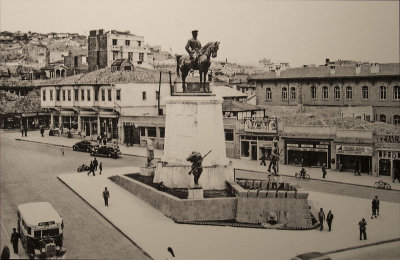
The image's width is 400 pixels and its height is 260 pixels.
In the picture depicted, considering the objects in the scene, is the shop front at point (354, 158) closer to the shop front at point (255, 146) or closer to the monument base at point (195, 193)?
the shop front at point (255, 146)

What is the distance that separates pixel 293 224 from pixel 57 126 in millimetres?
32015

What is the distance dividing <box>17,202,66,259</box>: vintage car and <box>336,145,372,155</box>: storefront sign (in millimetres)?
19381

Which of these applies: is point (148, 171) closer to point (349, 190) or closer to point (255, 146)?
point (349, 190)

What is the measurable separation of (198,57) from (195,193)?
237 inches

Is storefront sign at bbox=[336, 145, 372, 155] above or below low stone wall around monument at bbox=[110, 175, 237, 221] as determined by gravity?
above

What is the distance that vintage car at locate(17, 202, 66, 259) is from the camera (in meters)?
13.9

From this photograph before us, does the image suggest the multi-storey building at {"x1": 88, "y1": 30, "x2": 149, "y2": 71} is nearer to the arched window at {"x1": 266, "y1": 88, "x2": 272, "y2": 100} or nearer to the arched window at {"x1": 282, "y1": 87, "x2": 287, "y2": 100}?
the arched window at {"x1": 266, "y1": 88, "x2": 272, "y2": 100}

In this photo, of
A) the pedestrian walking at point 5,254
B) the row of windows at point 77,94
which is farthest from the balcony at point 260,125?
the pedestrian walking at point 5,254

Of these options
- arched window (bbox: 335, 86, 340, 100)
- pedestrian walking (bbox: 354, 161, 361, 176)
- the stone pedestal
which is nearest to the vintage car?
the stone pedestal

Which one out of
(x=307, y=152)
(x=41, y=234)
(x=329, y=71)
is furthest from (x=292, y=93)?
(x=41, y=234)

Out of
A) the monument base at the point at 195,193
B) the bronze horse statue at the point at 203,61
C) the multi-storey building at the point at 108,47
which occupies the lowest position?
the monument base at the point at 195,193

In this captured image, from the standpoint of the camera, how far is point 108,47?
48.7 meters

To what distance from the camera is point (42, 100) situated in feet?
149

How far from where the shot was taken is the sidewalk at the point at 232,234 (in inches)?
634
